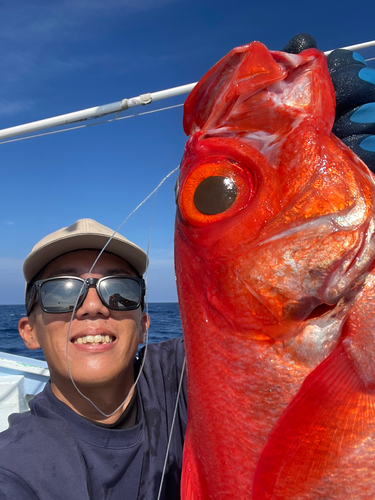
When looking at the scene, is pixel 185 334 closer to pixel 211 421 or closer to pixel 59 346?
pixel 211 421

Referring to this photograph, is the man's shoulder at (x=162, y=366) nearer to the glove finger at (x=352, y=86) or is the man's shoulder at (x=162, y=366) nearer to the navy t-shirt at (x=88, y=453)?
the navy t-shirt at (x=88, y=453)

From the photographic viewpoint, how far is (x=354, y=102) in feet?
4.52

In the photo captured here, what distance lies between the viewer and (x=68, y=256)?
232 cm

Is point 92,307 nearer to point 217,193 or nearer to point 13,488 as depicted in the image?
point 13,488

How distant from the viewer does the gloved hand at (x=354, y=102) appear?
1.34 metres

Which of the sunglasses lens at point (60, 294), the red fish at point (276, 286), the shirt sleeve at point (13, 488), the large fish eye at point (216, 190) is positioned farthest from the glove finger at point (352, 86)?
the shirt sleeve at point (13, 488)

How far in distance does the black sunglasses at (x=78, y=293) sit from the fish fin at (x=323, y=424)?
4.73ft

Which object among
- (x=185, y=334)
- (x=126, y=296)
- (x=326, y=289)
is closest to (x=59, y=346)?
(x=126, y=296)

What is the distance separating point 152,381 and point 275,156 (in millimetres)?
1806

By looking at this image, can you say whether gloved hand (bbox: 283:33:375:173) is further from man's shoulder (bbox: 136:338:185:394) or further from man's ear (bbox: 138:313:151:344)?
man's ear (bbox: 138:313:151:344)

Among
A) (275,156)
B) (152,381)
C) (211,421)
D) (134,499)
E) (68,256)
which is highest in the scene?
(68,256)

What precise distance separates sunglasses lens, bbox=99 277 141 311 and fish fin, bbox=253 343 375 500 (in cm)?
143

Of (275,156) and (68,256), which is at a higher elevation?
(68,256)

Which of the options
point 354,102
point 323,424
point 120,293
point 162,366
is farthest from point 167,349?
point 354,102
